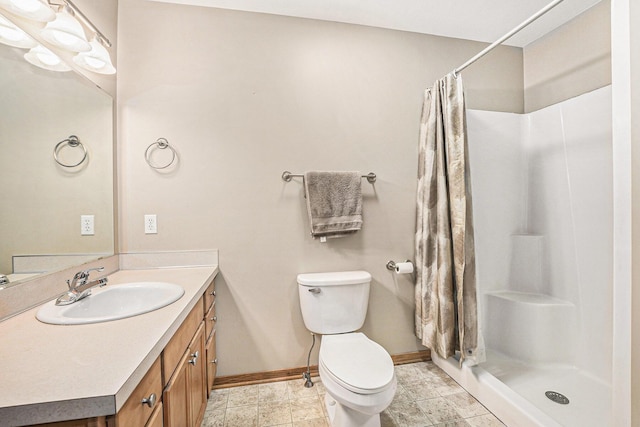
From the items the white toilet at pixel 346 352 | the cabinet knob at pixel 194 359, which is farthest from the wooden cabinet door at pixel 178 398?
the white toilet at pixel 346 352

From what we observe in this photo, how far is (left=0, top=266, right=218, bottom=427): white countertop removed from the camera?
0.59 meters

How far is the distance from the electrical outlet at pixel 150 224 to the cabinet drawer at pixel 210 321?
1.97 feet

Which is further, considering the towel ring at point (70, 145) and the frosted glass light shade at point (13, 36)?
the towel ring at point (70, 145)

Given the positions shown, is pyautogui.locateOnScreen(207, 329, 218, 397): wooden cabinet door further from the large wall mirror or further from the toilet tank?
the large wall mirror

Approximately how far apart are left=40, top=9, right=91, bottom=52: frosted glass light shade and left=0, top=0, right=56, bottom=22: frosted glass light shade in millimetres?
53

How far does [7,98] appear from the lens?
3.35 ft

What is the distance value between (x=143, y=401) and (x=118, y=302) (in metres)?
0.74

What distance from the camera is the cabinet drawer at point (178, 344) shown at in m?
0.96

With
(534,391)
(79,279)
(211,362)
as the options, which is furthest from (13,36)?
(534,391)

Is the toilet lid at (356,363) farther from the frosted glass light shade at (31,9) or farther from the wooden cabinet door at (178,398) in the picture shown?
the frosted glass light shade at (31,9)

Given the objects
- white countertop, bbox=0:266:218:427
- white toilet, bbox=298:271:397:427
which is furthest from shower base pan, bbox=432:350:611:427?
white countertop, bbox=0:266:218:427

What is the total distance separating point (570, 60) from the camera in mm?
2012

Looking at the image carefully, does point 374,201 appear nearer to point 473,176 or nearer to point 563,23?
point 473,176

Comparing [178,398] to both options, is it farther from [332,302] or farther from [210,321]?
[332,302]
